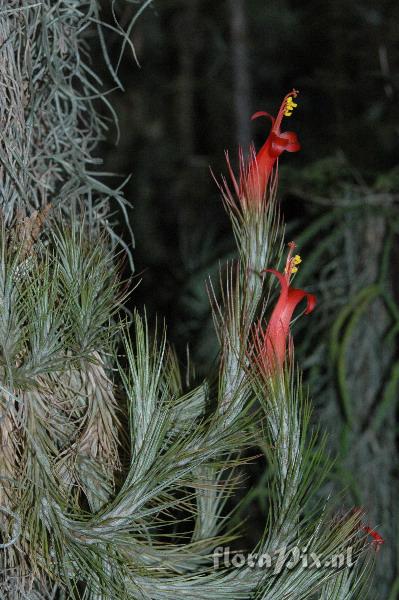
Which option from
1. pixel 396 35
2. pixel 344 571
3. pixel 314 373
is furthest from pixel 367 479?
pixel 396 35

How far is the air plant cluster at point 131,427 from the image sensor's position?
15.2 inches

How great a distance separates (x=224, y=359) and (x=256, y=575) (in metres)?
0.11

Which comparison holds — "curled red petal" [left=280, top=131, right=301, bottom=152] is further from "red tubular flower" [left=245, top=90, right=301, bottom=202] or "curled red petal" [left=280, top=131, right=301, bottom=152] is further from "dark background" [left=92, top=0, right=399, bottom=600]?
"dark background" [left=92, top=0, right=399, bottom=600]

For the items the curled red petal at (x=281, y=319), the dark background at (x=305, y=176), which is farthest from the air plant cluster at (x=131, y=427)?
the dark background at (x=305, y=176)

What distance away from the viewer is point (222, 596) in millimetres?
411

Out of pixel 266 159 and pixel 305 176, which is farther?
pixel 305 176

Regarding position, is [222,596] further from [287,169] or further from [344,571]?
[287,169]

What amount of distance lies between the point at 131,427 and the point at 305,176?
1.82 feet

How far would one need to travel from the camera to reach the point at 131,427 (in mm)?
404

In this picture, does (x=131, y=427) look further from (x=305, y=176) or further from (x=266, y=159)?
(x=305, y=176)

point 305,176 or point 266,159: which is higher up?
point 266,159

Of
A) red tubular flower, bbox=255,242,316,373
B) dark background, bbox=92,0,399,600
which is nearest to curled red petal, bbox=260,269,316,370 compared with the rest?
red tubular flower, bbox=255,242,316,373

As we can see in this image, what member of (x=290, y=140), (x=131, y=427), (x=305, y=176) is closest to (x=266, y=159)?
(x=290, y=140)

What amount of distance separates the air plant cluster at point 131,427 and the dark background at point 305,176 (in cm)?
12
